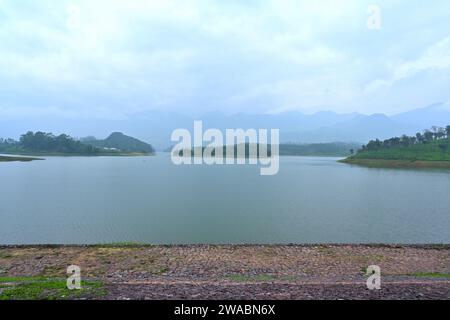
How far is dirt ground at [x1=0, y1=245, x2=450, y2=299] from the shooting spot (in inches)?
243

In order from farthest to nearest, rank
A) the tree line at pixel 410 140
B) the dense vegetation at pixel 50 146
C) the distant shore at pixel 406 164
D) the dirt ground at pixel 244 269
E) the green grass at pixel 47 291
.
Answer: the dense vegetation at pixel 50 146
the tree line at pixel 410 140
the distant shore at pixel 406 164
the dirt ground at pixel 244 269
the green grass at pixel 47 291

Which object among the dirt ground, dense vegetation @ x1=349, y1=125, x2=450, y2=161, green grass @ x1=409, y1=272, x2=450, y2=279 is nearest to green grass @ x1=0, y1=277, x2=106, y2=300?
the dirt ground

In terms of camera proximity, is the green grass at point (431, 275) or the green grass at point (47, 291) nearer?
the green grass at point (47, 291)

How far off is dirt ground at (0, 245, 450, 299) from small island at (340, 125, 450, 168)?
73.5 m

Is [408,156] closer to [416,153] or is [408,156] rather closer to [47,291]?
[416,153]

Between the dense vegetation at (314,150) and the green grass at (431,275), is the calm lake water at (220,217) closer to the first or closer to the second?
the green grass at (431,275)

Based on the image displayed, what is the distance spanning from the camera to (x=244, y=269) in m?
9.66

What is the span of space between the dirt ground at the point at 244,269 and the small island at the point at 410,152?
73485 millimetres

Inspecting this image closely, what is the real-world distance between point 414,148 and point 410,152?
12.7 ft

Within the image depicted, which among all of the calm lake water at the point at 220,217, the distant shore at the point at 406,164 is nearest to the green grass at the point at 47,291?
the calm lake water at the point at 220,217

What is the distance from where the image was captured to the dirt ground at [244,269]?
6184 mm

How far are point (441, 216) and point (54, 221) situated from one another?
22.4m
